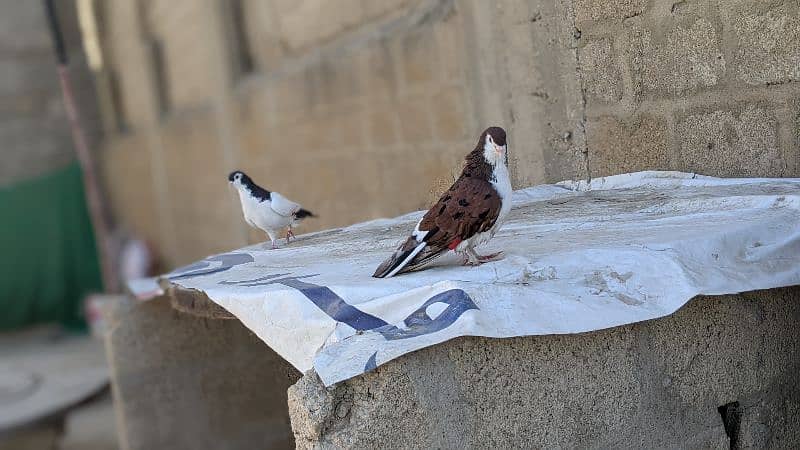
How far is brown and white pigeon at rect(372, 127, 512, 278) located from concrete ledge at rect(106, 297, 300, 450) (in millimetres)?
1547

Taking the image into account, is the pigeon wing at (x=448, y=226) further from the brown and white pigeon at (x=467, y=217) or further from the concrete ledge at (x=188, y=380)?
the concrete ledge at (x=188, y=380)

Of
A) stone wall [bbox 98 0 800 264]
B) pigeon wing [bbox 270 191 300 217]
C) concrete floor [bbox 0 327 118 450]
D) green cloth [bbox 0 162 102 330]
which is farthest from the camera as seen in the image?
green cloth [bbox 0 162 102 330]

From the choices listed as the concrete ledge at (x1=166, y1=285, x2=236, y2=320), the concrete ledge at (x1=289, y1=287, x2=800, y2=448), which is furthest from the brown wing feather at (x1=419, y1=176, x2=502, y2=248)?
the concrete ledge at (x1=166, y1=285, x2=236, y2=320)

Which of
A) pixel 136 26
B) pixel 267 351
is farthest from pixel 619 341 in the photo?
pixel 136 26

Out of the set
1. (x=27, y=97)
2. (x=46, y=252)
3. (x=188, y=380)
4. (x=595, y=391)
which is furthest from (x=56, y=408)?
(x=27, y=97)

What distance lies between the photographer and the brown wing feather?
1.92 m

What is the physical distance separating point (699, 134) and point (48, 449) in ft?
12.9

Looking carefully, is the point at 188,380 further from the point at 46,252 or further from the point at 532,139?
the point at 46,252

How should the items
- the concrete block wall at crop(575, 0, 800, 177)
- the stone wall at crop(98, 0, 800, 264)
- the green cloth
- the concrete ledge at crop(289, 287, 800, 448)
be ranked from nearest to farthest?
the concrete ledge at crop(289, 287, 800, 448), the concrete block wall at crop(575, 0, 800, 177), the stone wall at crop(98, 0, 800, 264), the green cloth

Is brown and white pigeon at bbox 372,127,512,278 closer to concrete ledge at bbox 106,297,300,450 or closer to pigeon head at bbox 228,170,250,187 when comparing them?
pigeon head at bbox 228,170,250,187

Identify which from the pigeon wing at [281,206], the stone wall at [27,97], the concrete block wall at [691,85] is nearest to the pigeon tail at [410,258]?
the pigeon wing at [281,206]

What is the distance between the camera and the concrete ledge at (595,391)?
1698mm

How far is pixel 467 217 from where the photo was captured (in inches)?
76.0

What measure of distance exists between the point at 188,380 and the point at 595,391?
78.3 inches
